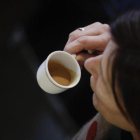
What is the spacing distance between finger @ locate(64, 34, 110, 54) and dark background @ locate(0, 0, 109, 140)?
26cm

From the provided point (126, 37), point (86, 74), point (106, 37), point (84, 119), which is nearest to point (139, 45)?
point (126, 37)

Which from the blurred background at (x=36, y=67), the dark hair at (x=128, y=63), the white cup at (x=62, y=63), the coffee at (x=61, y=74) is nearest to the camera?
the dark hair at (x=128, y=63)

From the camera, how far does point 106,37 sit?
0.77 m

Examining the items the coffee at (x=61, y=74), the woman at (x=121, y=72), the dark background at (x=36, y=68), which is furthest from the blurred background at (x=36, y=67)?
the woman at (x=121, y=72)

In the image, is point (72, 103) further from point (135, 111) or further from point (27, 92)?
point (135, 111)

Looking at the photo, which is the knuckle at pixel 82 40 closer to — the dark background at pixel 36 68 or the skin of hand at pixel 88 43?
the skin of hand at pixel 88 43

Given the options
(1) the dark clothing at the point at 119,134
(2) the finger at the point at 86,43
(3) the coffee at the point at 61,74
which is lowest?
(1) the dark clothing at the point at 119,134

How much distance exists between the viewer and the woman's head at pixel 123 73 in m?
0.48

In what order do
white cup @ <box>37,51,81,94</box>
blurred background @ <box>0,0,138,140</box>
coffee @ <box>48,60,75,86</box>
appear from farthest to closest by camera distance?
blurred background @ <box>0,0,138,140</box>, coffee @ <box>48,60,75,86</box>, white cup @ <box>37,51,81,94</box>

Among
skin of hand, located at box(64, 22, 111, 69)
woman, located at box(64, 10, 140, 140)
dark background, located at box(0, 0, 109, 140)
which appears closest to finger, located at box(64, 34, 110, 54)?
skin of hand, located at box(64, 22, 111, 69)

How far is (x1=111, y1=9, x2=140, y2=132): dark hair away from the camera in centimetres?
48

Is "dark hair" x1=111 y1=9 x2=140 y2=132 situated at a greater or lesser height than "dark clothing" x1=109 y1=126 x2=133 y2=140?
greater

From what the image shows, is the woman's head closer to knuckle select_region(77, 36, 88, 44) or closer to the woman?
the woman

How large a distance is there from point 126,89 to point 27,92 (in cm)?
58
